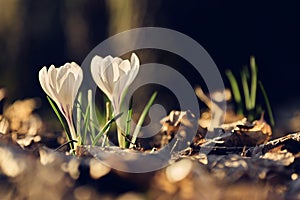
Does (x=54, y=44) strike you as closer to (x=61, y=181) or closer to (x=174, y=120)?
(x=174, y=120)

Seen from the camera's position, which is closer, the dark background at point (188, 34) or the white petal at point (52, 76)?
the white petal at point (52, 76)

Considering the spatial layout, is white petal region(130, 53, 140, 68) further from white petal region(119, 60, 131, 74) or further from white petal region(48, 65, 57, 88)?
white petal region(48, 65, 57, 88)

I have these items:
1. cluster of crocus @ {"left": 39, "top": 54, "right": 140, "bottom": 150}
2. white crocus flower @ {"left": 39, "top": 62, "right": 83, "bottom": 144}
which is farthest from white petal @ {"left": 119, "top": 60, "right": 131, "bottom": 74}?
white crocus flower @ {"left": 39, "top": 62, "right": 83, "bottom": 144}

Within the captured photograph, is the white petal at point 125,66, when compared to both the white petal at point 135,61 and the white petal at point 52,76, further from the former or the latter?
the white petal at point 52,76

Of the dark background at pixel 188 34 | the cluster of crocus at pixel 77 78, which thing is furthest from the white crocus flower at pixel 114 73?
the dark background at pixel 188 34

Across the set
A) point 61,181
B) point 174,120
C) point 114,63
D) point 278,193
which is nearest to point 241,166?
point 278,193

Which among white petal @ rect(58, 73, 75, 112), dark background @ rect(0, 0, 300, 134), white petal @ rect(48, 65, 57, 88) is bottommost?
dark background @ rect(0, 0, 300, 134)
